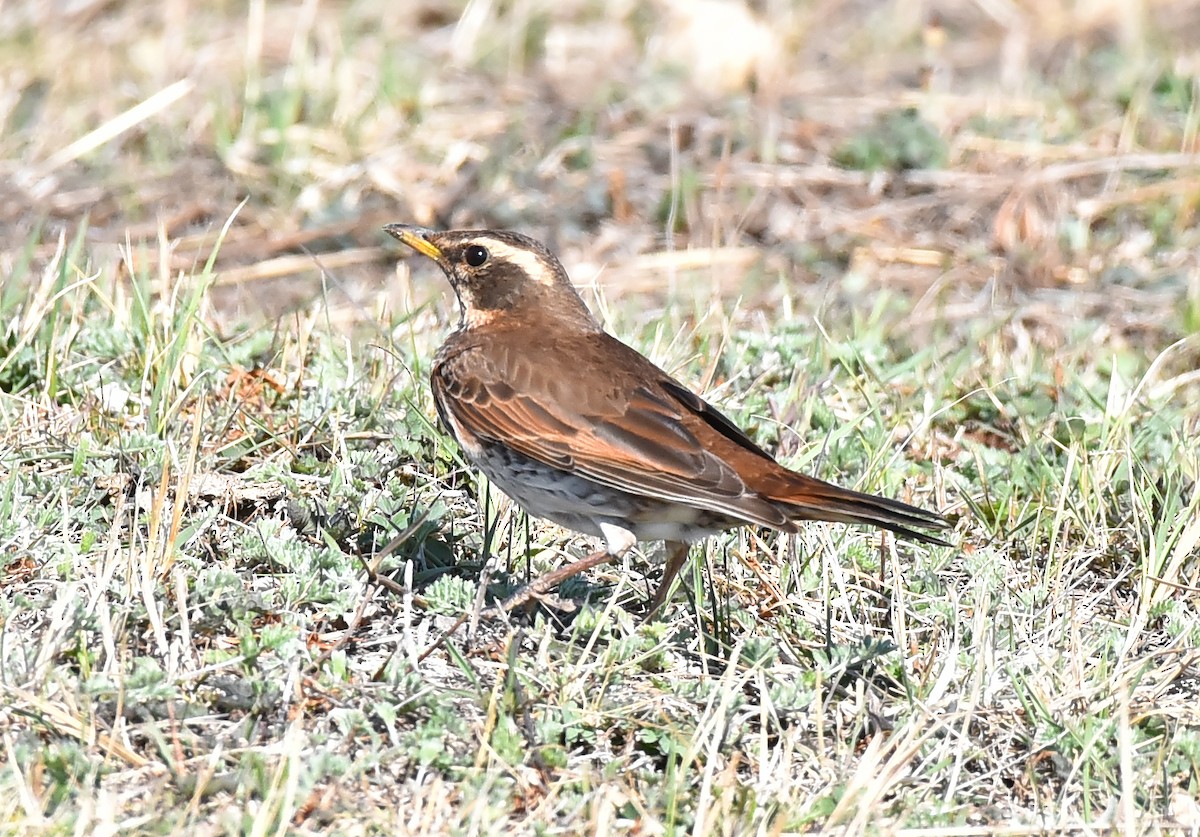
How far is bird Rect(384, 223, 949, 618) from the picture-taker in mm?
5154

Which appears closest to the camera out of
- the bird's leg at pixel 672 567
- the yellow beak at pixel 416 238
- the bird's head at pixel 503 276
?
the bird's leg at pixel 672 567

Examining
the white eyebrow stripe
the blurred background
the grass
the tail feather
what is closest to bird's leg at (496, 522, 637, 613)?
the grass

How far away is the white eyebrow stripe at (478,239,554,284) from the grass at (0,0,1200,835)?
0.58 meters

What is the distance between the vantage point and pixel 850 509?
16.4 ft

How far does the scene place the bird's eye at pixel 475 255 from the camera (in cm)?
638

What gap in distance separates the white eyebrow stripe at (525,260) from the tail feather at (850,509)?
5.00 feet

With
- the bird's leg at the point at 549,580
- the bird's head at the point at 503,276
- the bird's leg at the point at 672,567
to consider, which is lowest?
Result: the bird's leg at the point at 672,567

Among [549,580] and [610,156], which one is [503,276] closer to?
[549,580]

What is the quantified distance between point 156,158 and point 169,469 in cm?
450

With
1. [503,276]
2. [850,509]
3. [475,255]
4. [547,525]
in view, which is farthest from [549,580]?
[475,255]

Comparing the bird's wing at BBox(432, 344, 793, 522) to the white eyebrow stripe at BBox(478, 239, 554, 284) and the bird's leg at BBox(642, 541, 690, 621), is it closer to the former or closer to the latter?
the bird's leg at BBox(642, 541, 690, 621)

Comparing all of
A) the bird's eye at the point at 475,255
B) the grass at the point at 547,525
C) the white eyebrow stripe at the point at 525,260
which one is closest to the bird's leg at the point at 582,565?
the grass at the point at 547,525

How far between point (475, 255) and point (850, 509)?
79.5 inches

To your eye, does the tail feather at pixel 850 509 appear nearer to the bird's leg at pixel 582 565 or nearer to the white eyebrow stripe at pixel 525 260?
the bird's leg at pixel 582 565
